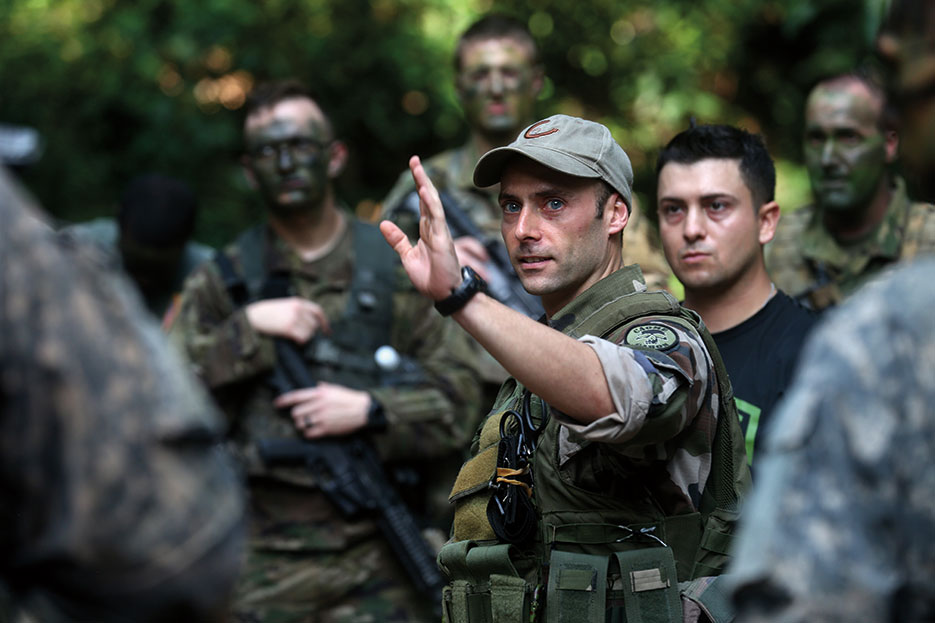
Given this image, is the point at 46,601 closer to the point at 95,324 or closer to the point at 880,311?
the point at 95,324

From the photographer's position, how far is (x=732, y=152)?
4.16m

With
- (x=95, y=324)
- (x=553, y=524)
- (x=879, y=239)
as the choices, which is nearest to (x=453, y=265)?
(x=553, y=524)

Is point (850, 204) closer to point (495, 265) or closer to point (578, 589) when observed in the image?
point (495, 265)

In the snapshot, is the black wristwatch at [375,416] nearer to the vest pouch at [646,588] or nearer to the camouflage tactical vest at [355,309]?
the camouflage tactical vest at [355,309]

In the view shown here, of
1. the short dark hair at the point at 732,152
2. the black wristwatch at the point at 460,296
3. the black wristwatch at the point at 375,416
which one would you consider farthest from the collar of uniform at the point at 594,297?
the black wristwatch at the point at 375,416

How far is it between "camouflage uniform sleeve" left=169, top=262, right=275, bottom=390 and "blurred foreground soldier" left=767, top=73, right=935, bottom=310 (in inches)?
97.5

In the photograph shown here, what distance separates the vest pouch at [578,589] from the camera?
2846 mm

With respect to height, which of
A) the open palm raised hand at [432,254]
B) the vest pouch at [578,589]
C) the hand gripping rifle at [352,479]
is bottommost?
the hand gripping rifle at [352,479]

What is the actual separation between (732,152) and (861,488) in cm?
277

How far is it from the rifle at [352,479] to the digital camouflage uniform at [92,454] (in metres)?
3.37

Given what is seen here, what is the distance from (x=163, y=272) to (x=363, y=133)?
3415 mm

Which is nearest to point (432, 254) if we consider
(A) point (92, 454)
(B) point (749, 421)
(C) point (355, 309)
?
(A) point (92, 454)

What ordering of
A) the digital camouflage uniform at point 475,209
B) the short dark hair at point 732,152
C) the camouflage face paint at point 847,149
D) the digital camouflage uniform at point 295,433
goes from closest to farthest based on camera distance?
the short dark hair at point 732,152 → the digital camouflage uniform at point 295,433 → the digital camouflage uniform at point 475,209 → the camouflage face paint at point 847,149

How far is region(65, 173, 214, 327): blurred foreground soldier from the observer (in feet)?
20.4
